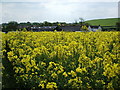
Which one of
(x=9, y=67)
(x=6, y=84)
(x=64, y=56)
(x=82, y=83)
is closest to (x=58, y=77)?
(x=82, y=83)

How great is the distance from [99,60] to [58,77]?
1.05 m

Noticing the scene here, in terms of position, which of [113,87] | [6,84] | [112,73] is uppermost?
[112,73]

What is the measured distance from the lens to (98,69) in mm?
4375

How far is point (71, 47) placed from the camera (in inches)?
255

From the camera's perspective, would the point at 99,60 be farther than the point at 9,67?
No

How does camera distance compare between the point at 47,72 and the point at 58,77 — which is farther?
the point at 47,72

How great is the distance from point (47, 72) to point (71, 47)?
1.96 meters

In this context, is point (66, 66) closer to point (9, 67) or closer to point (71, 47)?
point (71, 47)

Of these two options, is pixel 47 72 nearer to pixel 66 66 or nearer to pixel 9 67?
pixel 66 66

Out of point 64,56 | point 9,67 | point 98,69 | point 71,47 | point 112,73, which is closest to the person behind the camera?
point 112,73

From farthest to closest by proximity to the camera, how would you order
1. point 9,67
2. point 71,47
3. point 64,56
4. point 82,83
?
point 9,67, point 71,47, point 64,56, point 82,83

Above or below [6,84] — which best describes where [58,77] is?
above

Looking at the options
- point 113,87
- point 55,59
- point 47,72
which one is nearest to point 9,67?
point 55,59

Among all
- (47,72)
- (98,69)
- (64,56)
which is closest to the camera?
(98,69)
